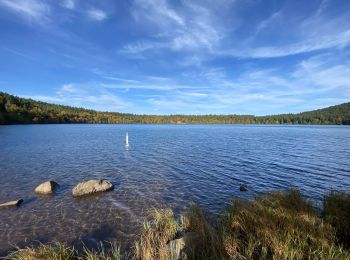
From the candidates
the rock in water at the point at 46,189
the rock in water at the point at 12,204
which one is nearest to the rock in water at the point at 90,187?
the rock in water at the point at 46,189

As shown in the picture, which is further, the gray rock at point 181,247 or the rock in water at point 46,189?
the rock in water at point 46,189

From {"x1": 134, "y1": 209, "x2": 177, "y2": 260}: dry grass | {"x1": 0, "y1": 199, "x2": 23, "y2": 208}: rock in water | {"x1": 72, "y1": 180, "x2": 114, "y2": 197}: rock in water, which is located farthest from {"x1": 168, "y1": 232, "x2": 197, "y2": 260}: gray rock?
{"x1": 0, "y1": 199, "x2": 23, "y2": 208}: rock in water

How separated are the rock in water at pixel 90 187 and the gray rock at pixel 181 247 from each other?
462 inches

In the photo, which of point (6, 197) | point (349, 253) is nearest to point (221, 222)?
point (349, 253)

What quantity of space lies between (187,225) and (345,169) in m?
27.9

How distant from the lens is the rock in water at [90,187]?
19472 millimetres

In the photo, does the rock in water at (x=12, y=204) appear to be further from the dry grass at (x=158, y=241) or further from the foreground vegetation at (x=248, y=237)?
the dry grass at (x=158, y=241)

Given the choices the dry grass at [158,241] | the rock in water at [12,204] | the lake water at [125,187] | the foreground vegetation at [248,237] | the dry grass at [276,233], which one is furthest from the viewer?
the rock in water at [12,204]

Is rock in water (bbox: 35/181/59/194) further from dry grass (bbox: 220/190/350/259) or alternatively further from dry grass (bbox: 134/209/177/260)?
dry grass (bbox: 220/190/350/259)

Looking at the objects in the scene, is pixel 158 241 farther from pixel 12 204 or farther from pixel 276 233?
pixel 12 204

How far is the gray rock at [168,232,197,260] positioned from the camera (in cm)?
883

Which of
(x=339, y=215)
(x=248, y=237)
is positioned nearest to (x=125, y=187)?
(x=248, y=237)

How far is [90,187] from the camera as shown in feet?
66.0

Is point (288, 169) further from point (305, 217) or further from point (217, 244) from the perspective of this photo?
point (217, 244)
